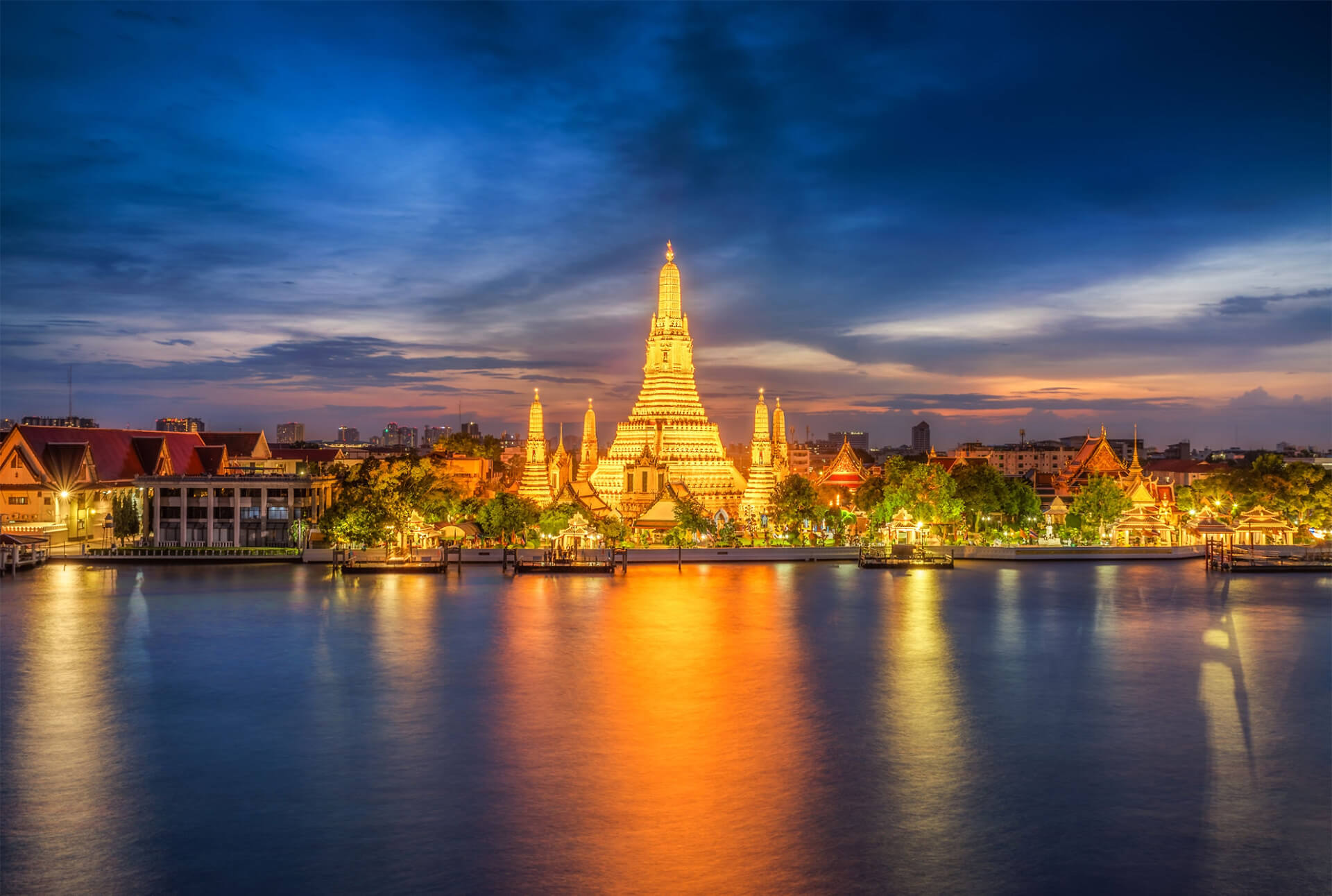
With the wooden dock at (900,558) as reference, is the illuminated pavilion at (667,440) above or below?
above

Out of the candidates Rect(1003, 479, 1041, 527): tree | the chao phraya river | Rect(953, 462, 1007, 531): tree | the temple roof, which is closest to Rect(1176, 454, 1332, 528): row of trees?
Rect(1003, 479, 1041, 527): tree

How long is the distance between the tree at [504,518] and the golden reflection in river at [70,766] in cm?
2327

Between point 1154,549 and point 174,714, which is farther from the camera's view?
point 1154,549

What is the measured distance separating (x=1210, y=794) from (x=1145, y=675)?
9862 millimetres

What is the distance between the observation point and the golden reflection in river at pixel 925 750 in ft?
57.0

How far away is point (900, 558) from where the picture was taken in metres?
54.5

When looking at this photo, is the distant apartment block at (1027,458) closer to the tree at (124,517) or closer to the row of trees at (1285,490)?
the row of trees at (1285,490)

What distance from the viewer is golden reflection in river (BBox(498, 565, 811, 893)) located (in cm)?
1677

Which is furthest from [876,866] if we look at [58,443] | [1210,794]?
[58,443]

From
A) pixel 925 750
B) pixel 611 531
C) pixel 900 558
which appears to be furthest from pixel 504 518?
pixel 925 750

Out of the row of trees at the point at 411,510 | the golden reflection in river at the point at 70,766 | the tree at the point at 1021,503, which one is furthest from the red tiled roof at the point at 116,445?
the tree at the point at 1021,503

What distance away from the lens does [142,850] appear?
1691cm

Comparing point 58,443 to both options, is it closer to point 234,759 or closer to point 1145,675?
point 234,759

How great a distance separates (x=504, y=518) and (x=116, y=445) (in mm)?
31165
